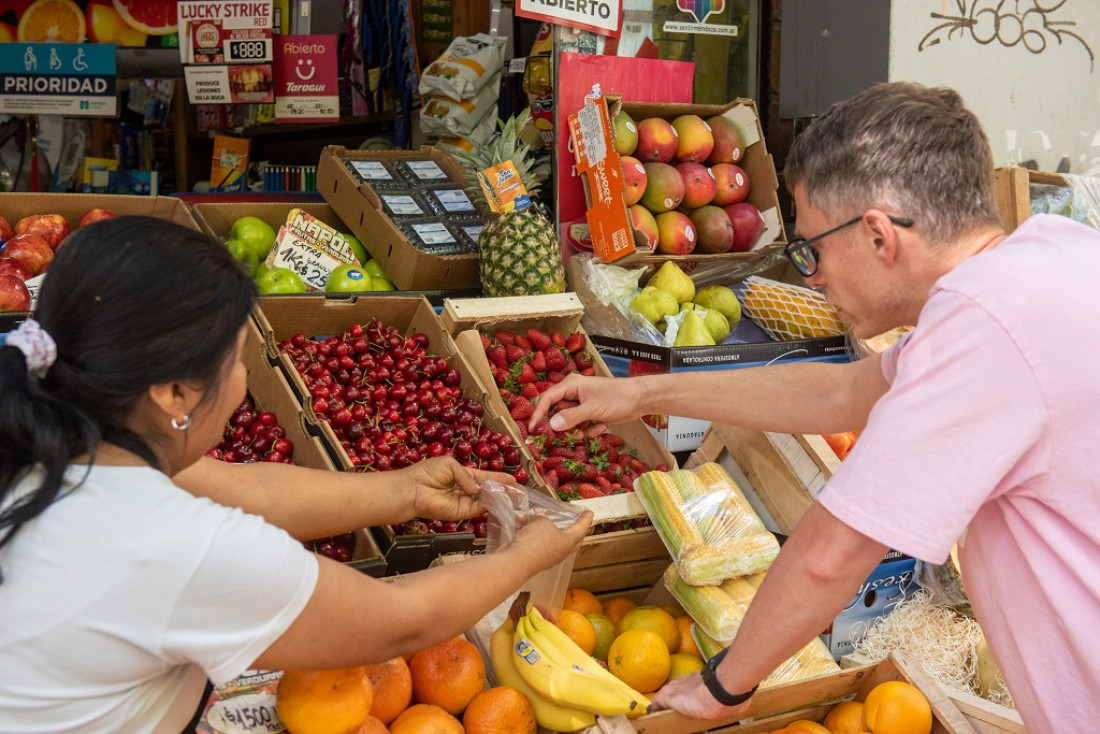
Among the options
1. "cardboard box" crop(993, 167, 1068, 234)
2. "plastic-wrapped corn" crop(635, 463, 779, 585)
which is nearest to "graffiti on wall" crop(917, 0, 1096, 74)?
"cardboard box" crop(993, 167, 1068, 234)

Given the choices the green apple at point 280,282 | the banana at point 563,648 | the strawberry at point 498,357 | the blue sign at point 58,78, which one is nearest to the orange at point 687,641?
the banana at point 563,648

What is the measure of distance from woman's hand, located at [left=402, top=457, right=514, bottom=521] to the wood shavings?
45.4 inches

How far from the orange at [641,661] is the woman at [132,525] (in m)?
1.03

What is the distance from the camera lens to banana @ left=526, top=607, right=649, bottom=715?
6.82 feet

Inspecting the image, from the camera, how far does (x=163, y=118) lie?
793 centimetres

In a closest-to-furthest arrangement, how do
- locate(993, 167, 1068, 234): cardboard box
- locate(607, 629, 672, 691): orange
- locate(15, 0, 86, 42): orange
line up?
locate(607, 629, 672, 691): orange < locate(993, 167, 1068, 234): cardboard box < locate(15, 0, 86, 42): orange

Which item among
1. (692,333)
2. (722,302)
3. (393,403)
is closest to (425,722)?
(393,403)

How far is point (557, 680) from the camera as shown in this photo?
2029 millimetres

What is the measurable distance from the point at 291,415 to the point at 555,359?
972mm

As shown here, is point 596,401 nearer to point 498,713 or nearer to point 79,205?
point 498,713

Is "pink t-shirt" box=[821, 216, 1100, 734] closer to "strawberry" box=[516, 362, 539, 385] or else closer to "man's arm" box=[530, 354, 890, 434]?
"man's arm" box=[530, 354, 890, 434]

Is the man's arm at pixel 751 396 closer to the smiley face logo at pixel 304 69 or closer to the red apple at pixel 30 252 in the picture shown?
the red apple at pixel 30 252

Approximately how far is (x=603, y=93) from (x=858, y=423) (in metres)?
2.53

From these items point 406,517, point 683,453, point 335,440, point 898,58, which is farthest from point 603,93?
point 406,517
